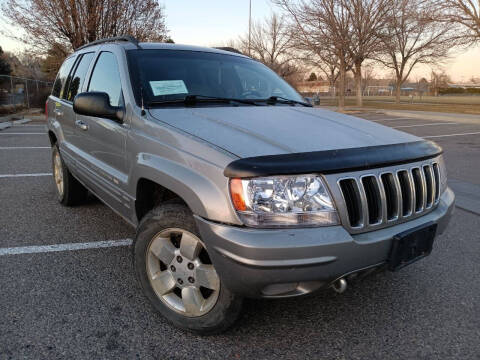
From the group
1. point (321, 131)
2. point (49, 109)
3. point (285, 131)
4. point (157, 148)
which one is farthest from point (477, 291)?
point (49, 109)

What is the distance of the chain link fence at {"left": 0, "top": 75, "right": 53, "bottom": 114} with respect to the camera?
1747 centimetres

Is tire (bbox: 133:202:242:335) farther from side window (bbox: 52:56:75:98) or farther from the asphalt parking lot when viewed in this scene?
side window (bbox: 52:56:75:98)

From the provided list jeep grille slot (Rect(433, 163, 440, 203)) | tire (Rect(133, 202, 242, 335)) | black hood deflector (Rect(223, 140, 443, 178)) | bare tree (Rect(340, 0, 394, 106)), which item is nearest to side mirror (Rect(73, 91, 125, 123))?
tire (Rect(133, 202, 242, 335))

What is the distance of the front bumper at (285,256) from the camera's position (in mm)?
1846

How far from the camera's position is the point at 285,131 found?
7.63 feet

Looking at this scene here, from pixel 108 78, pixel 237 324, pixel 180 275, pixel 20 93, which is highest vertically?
pixel 20 93

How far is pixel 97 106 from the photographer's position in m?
2.75

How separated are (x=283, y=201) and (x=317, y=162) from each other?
9.8 inches

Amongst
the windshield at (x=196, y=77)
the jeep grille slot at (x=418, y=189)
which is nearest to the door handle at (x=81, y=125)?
the windshield at (x=196, y=77)

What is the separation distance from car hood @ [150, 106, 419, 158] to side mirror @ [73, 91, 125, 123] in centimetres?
33

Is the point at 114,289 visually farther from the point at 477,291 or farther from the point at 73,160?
the point at 477,291

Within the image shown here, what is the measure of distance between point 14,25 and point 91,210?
1646cm

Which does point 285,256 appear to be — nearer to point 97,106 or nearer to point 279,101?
point 97,106

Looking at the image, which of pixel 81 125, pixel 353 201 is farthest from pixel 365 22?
pixel 353 201
